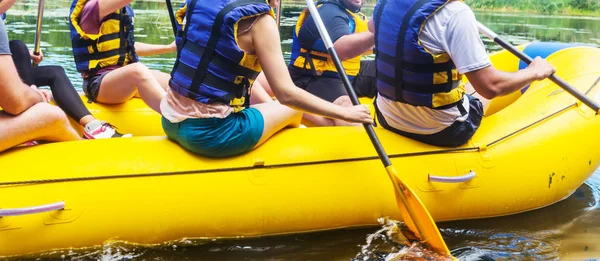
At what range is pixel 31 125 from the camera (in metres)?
2.61

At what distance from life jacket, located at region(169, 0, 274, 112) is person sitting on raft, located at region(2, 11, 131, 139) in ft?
2.22

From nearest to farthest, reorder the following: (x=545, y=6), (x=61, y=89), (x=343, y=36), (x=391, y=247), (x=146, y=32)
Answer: (x=391, y=247) → (x=61, y=89) → (x=343, y=36) → (x=146, y=32) → (x=545, y=6)

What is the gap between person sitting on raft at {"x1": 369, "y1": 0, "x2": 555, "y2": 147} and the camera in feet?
8.38

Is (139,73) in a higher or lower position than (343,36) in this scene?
lower

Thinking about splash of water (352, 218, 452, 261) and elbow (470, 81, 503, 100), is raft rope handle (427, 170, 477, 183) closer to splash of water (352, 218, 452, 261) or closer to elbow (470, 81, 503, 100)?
splash of water (352, 218, 452, 261)

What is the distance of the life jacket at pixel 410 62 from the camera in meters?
2.67

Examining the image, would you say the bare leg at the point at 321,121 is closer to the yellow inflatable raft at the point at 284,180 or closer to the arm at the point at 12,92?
the yellow inflatable raft at the point at 284,180

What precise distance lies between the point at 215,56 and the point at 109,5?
45.3 inches

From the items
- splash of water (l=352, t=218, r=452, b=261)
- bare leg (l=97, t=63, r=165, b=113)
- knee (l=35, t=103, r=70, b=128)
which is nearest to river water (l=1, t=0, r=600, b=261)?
splash of water (l=352, t=218, r=452, b=261)

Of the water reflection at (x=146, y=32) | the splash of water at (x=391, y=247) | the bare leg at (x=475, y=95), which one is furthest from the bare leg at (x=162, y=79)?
the water reflection at (x=146, y=32)

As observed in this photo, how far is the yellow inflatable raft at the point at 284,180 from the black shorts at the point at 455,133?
0.04 meters

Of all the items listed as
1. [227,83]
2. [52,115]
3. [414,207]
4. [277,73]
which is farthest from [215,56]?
[414,207]

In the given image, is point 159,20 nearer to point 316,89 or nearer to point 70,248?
point 316,89

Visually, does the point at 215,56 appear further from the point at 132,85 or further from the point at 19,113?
the point at 132,85
